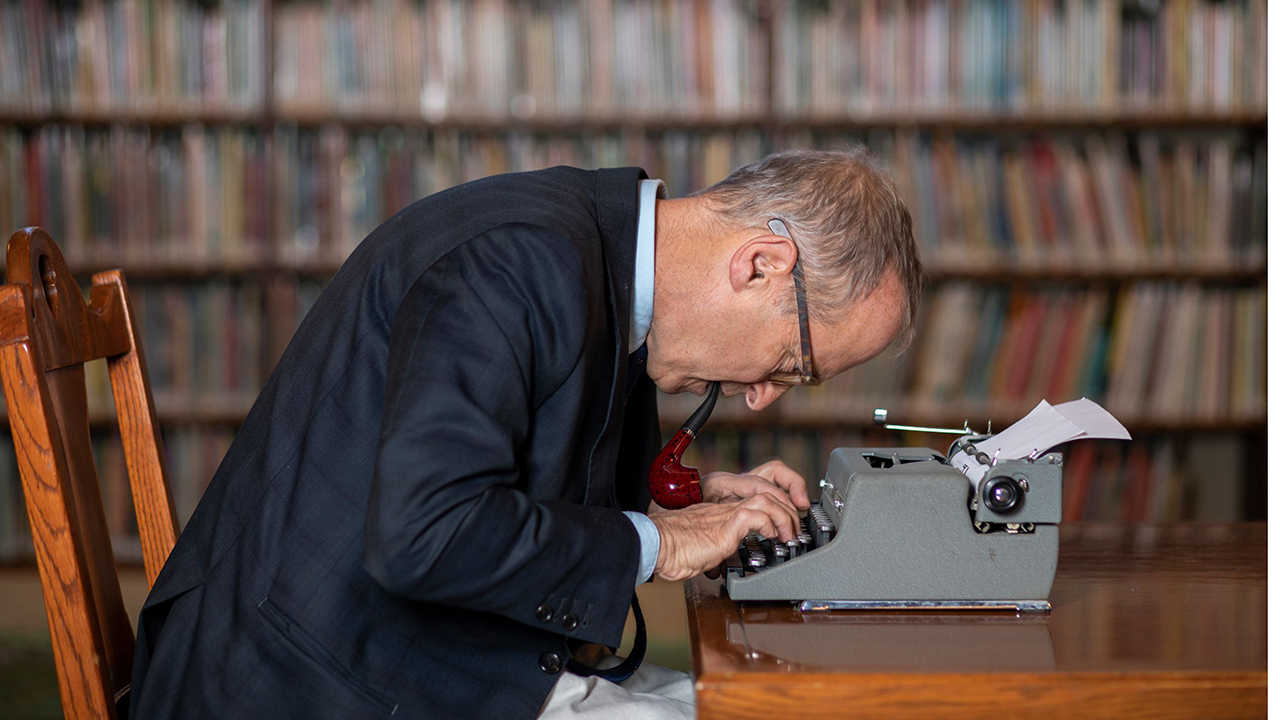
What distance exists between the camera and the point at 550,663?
1.15 m

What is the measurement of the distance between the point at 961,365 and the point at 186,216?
2.13 metres

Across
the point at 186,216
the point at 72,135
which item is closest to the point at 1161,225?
the point at 186,216

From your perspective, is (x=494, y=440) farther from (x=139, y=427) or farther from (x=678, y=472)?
(x=139, y=427)

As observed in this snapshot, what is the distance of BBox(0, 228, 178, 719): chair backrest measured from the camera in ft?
3.56

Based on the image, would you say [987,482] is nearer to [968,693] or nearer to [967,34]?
[968,693]

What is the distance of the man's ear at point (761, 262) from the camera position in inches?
48.9

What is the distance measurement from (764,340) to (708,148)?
5.57 ft

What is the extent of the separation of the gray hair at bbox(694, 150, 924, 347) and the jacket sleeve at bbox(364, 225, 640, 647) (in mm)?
277

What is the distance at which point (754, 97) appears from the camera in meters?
2.91

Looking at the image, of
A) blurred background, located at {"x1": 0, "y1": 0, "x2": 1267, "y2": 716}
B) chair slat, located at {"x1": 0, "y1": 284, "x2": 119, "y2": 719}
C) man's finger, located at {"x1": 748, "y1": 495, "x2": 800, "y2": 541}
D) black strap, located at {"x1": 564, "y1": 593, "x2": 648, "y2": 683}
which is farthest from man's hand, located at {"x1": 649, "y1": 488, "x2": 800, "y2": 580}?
blurred background, located at {"x1": 0, "y1": 0, "x2": 1267, "y2": 716}

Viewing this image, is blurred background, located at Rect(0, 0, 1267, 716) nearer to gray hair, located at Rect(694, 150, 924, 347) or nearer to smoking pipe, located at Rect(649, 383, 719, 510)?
smoking pipe, located at Rect(649, 383, 719, 510)

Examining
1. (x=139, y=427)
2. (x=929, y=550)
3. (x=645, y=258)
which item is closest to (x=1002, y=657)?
(x=929, y=550)

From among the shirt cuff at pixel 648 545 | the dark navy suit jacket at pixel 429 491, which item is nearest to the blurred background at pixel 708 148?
the dark navy suit jacket at pixel 429 491

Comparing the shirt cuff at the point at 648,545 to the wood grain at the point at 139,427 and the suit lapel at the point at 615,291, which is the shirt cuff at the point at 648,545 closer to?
the suit lapel at the point at 615,291
